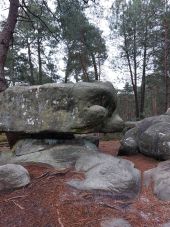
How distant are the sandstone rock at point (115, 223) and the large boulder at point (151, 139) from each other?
2278 millimetres

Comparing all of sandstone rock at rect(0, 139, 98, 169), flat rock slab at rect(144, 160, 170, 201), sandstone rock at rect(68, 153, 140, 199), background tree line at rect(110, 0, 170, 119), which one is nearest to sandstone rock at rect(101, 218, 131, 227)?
sandstone rock at rect(68, 153, 140, 199)

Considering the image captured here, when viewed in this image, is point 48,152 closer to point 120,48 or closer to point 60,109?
point 60,109

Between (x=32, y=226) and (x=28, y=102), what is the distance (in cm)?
286

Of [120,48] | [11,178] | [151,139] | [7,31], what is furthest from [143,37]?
[11,178]

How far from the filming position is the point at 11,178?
14.7ft

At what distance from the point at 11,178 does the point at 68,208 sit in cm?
99

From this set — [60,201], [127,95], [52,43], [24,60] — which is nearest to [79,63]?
[52,43]

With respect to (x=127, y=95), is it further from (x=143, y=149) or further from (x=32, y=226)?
(x=32, y=226)

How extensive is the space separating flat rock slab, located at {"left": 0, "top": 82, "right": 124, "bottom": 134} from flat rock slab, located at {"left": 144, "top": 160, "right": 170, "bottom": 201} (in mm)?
1293

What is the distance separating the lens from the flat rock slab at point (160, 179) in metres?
4.38

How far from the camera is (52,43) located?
58.4ft

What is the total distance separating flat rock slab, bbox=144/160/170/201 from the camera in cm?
438

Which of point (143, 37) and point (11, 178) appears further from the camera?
point (143, 37)

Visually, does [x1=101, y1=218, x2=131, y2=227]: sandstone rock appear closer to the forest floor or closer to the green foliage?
the forest floor
